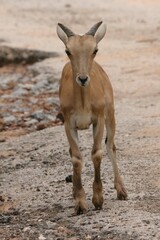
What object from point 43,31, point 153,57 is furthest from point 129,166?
point 43,31

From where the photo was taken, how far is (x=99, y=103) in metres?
8.91

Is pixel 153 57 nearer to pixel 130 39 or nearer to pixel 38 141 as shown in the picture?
pixel 130 39

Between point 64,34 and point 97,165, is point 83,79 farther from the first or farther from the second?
point 97,165

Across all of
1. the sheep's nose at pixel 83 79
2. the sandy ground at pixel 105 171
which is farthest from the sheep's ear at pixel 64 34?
the sandy ground at pixel 105 171

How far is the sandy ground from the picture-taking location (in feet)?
27.2

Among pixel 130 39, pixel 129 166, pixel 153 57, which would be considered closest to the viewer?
pixel 129 166

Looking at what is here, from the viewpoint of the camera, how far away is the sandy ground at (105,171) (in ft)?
27.2

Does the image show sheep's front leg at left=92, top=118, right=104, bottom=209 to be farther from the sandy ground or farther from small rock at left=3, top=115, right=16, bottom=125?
small rock at left=3, top=115, right=16, bottom=125

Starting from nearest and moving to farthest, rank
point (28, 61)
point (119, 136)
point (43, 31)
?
point (119, 136)
point (28, 61)
point (43, 31)

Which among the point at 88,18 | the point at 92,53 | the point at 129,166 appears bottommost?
the point at 88,18

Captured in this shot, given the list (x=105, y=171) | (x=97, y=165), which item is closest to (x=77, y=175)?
(x=97, y=165)

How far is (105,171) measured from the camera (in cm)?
1048

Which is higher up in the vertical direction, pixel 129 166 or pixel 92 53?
pixel 92 53

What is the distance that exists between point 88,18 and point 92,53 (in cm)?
2064
